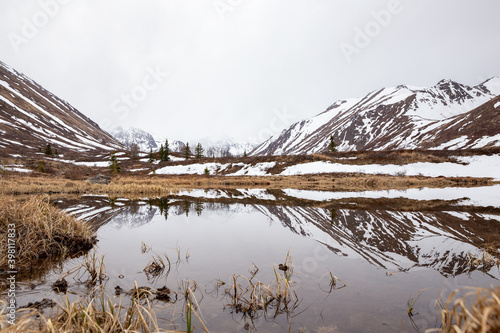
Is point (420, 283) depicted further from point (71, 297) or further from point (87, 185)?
point (87, 185)

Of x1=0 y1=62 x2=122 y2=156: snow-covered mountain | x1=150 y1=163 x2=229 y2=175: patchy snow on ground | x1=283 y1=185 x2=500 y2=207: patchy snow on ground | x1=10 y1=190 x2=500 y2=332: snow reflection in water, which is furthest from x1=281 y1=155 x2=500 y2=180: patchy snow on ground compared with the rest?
x1=0 y1=62 x2=122 y2=156: snow-covered mountain

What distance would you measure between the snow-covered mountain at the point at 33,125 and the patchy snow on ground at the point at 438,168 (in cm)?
10297

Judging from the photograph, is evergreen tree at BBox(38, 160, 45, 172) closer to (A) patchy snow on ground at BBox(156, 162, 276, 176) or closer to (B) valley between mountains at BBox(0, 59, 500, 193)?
(B) valley between mountains at BBox(0, 59, 500, 193)

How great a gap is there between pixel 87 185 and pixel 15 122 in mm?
139639

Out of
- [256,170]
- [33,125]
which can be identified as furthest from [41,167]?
[33,125]

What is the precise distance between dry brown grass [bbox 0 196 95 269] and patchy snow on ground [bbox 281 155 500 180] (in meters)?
49.6

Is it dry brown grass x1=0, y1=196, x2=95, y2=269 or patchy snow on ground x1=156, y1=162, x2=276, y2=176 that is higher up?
patchy snow on ground x1=156, y1=162, x2=276, y2=176

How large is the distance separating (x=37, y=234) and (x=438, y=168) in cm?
5686

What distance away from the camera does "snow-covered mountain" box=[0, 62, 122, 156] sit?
11240cm

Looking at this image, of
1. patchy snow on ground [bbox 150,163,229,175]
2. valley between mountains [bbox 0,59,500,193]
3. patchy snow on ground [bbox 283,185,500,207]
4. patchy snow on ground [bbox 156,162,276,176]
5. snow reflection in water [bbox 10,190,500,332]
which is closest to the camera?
snow reflection in water [bbox 10,190,500,332]

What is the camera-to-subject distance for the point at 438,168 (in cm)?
4750

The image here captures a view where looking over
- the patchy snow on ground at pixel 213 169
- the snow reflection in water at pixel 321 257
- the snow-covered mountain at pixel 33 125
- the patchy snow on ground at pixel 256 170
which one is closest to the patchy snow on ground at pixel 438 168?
the patchy snow on ground at pixel 256 170

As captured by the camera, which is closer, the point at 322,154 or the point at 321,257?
the point at 321,257

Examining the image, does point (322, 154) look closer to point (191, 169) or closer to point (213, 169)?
point (213, 169)
